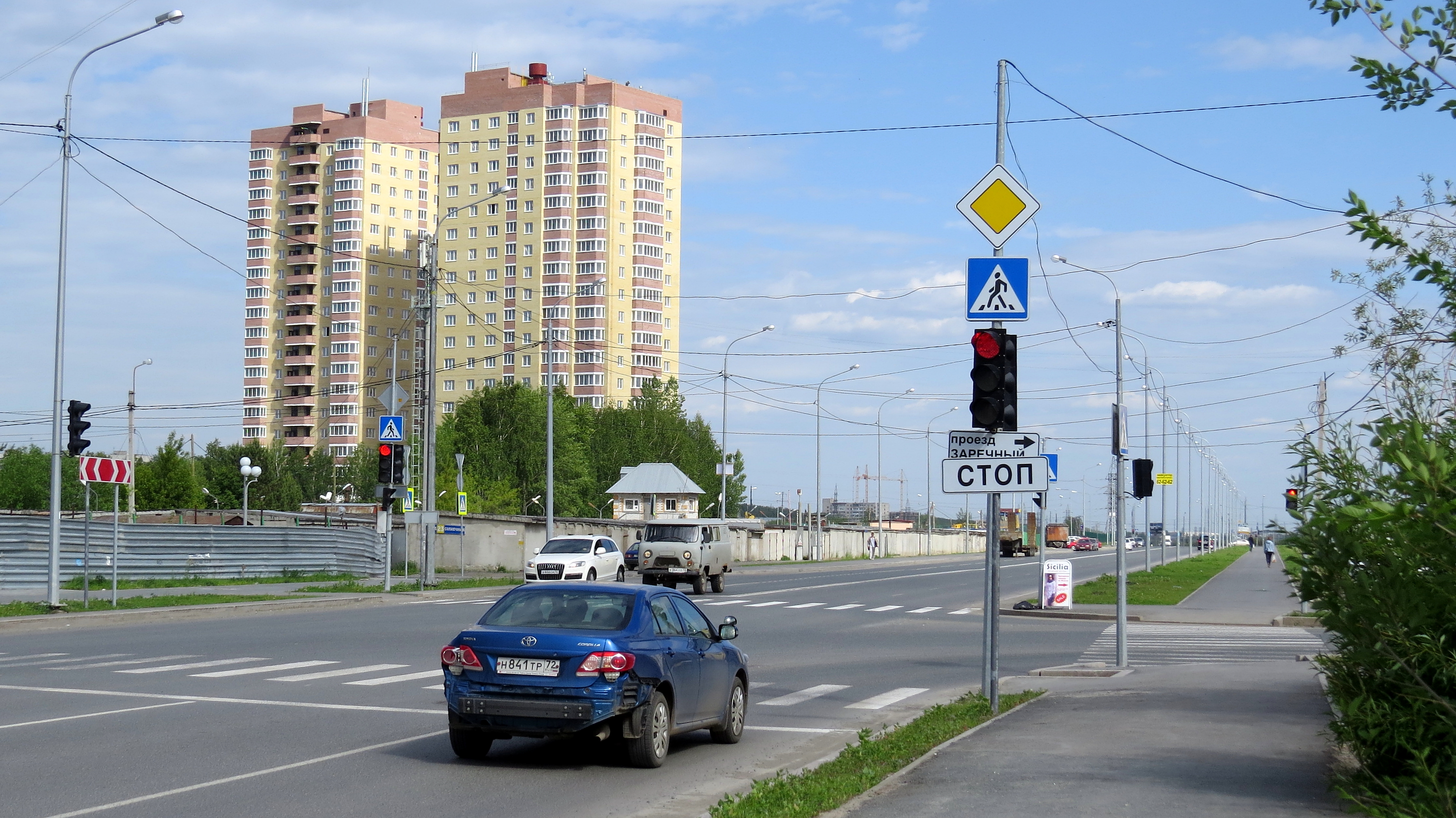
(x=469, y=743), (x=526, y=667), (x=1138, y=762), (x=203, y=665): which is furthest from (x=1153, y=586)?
(x=526, y=667)

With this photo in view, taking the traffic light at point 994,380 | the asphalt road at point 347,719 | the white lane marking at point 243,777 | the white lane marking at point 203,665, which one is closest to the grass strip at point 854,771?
the asphalt road at point 347,719

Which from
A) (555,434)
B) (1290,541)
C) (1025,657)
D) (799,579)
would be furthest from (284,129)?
(1290,541)

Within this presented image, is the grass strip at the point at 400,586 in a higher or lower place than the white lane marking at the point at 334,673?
lower

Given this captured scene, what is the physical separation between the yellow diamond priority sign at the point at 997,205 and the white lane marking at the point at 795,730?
193 inches

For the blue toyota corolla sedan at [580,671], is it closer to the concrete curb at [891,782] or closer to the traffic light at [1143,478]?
the concrete curb at [891,782]

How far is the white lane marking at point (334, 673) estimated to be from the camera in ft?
53.4

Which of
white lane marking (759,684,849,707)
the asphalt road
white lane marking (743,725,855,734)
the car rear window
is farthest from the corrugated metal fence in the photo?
the car rear window

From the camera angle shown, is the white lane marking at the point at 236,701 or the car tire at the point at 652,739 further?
the white lane marking at the point at 236,701

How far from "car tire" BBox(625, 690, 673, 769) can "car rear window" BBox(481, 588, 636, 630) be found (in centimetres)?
66

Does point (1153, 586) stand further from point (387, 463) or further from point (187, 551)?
point (187, 551)

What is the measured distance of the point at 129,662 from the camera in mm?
18062

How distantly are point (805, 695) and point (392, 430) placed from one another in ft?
68.4

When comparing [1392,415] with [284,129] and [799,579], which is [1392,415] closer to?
[799,579]

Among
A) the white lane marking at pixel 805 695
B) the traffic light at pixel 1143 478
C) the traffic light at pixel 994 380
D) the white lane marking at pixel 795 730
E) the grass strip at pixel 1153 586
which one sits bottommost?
the grass strip at pixel 1153 586
